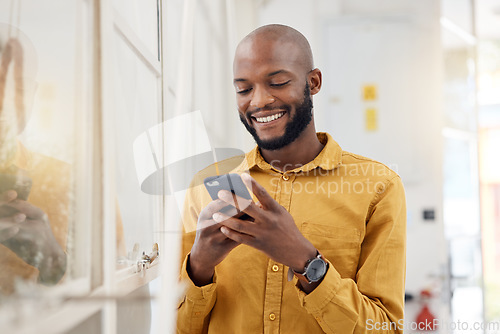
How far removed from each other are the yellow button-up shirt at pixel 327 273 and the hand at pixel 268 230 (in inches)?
1.1

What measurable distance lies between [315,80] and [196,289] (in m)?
0.26

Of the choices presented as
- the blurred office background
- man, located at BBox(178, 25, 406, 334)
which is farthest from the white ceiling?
man, located at BBox(178, 25, 406, 334)

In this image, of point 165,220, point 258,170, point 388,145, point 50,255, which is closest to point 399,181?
point 388,145

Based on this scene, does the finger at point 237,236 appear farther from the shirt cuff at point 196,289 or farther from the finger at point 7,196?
the finger at point 7,196

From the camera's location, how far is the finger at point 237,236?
0.41 metres

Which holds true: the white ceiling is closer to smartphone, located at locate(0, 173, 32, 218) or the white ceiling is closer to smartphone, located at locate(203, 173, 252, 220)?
smartphone, located at locate(203, 173, 252, 220)

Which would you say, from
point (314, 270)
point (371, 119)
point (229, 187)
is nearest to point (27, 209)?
point (229, 187)

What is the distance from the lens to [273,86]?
0.44 metres

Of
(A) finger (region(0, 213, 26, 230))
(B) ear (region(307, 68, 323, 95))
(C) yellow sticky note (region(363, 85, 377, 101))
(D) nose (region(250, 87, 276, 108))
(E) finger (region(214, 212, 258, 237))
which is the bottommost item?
(E) finger (region(214, 212, 258, 237))

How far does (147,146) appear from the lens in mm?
416

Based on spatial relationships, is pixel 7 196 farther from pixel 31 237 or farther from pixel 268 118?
pixel 268 118

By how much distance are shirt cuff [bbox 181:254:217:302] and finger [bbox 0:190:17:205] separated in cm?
18

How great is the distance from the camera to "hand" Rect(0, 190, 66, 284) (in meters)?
0.29

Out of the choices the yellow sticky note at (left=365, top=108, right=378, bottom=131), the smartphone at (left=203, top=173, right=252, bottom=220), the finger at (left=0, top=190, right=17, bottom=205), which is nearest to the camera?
the finger at (left=0, top=190, right=17, bottom=205)
